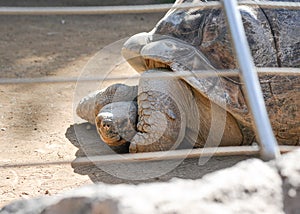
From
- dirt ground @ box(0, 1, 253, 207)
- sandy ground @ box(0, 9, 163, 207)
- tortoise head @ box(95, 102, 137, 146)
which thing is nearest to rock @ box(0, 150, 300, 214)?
dirt ground @ box(0, 1, 253, 207)

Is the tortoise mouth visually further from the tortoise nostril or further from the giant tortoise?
the tortoise nostril

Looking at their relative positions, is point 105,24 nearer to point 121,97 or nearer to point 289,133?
point 121,97

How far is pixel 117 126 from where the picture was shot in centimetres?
310

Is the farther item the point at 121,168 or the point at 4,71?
the point at 4,71

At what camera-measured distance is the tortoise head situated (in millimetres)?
3088

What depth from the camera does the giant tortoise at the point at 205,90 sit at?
3.00m

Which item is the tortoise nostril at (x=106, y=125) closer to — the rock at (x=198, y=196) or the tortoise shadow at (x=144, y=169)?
the tortoise shadow at (x=144, y=169)

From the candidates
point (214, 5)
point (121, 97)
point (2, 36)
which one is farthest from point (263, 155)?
point (2, 36)

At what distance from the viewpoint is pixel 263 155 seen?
141cm

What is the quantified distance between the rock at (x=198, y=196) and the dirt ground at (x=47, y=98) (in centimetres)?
96

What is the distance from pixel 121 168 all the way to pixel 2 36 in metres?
2.94

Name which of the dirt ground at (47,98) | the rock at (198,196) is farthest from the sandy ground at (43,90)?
the rock at (198,196)

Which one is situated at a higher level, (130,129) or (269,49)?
(269,49)

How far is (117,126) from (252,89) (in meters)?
1.64
